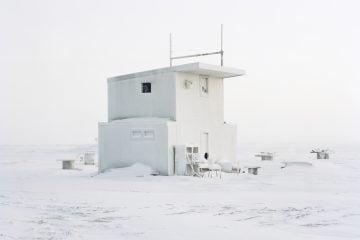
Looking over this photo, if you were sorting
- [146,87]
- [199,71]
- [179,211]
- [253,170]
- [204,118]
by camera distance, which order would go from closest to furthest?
[179,211], [199,71], [146,87], [204,118], [253,170]

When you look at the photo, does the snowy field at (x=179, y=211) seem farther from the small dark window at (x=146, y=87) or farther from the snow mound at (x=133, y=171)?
the small dark window at (x=146, y=87)

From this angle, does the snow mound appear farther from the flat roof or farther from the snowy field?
the flat roof

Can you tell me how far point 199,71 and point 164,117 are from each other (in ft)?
8.59

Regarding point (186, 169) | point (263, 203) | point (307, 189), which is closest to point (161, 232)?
point (263, 203)

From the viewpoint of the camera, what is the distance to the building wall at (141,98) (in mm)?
20875

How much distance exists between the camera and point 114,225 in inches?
350

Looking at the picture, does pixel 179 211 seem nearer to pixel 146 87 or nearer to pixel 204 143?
pixel 204 143

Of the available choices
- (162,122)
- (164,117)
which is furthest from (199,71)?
(162,122)

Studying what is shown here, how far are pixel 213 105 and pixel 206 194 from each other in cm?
927

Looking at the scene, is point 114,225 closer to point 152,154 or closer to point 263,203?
point 263,203

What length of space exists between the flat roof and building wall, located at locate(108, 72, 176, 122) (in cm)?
15

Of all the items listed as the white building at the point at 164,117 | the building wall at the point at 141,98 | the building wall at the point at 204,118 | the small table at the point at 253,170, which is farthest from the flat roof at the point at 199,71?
the small table at the point at 253,170

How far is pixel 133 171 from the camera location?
1991 centimetres

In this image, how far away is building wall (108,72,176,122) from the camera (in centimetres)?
2088
